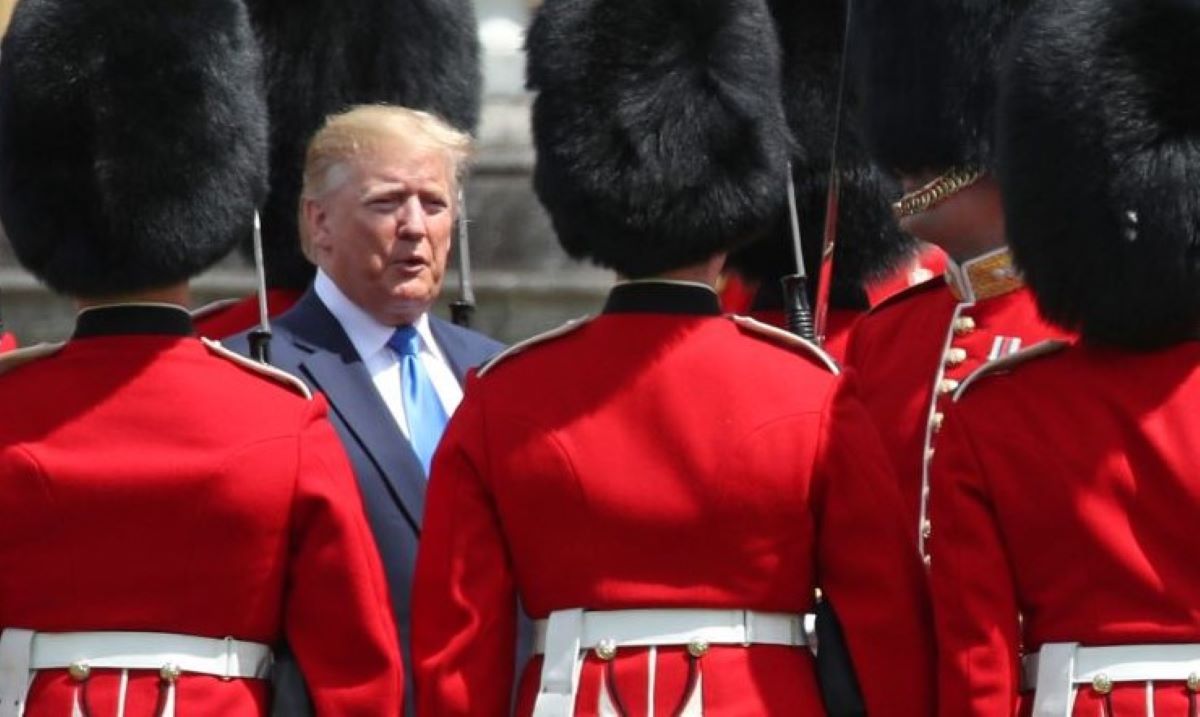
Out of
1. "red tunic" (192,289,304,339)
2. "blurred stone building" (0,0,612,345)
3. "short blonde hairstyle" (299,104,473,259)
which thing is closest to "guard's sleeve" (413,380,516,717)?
"short blonde hairstyle" (299,104,473,259)

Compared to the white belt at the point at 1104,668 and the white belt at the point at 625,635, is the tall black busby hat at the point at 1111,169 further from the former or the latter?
the white belt at the point at 625,635

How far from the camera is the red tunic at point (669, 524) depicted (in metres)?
4.31

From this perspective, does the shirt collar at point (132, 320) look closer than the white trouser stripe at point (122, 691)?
No

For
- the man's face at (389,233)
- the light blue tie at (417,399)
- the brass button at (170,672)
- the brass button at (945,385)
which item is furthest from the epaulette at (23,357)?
the brass button at (945,385)

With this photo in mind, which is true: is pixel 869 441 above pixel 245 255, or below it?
above

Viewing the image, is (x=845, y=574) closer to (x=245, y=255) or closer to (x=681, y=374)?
(x=681, y=374)

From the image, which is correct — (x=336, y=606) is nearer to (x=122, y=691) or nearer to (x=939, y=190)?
(x=122, y=691)

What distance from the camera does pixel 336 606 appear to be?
172 inches

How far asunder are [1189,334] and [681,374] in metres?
0.69

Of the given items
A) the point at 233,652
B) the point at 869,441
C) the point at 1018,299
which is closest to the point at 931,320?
the point at 1018,299

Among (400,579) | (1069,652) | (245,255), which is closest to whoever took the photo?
(1069,652)

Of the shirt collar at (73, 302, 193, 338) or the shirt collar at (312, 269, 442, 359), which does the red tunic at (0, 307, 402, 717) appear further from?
the shirt collar at (312, 269, 442, 359)

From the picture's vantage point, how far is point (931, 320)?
16.9 feet

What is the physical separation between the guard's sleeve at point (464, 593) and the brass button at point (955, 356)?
3.03 feet
